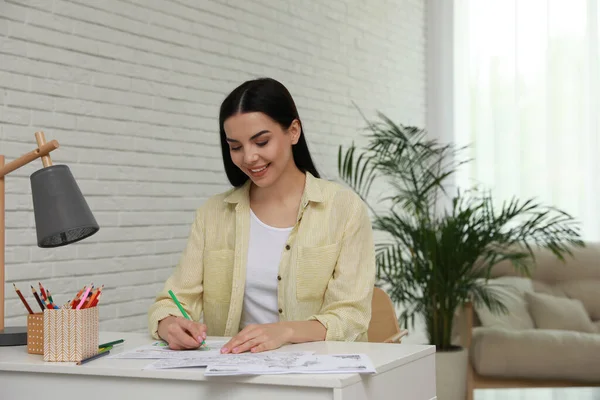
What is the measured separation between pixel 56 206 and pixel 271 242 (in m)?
0.72

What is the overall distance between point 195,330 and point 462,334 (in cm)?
308

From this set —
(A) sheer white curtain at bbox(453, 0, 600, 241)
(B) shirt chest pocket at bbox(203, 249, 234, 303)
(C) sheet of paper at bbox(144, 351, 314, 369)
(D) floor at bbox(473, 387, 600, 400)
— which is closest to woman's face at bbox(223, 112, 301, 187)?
(B) shirt chest pocket at bbox(203, 249, 234, 303)

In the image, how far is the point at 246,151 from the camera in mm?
2186

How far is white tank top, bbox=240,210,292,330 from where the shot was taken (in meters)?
2.31

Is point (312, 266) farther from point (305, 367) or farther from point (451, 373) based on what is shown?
point (451, 373)

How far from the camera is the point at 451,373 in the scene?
4.60 metres

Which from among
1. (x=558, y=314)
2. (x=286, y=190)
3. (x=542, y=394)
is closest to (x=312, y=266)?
(x=286, y=190)

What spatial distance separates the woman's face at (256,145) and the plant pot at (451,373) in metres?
2.65

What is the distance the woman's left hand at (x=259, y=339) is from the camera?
1792 millimetres

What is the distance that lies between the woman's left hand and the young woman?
0.20m

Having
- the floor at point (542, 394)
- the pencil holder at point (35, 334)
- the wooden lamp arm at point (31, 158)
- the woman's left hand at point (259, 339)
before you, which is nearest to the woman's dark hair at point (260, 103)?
the wooden lamp arm at point (31, 158)

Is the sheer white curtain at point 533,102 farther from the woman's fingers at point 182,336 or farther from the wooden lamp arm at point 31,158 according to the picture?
the wooden lamp arm at point 31,158

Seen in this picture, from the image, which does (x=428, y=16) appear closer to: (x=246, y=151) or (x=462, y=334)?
(x=462, y=334)

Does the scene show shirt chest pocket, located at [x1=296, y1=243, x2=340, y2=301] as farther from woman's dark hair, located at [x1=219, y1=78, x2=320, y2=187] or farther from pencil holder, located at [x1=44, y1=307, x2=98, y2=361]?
pencil holder, located at [x1=44, y1=307, x2=98, y2=361]
